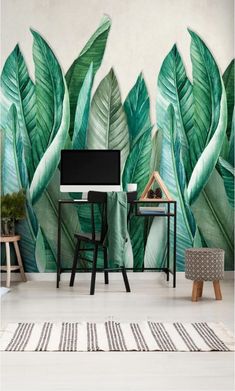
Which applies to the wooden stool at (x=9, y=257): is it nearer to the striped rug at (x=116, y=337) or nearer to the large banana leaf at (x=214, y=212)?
the striped rug at (x=116, y=337)

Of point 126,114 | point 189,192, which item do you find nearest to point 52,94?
point 126,114

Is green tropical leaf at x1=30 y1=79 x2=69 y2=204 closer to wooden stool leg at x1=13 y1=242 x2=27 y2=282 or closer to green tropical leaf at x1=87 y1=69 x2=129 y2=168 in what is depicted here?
green tropical leaf at x1=87 y1=69 x2=129 y2=168

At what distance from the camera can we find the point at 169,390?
119 inches

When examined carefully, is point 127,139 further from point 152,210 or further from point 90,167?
point 152,210

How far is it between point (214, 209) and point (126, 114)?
120 centimetres

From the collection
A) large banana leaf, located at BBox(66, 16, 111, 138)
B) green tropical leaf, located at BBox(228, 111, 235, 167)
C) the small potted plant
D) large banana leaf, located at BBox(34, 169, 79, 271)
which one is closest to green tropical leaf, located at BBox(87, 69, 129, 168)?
large banana leaf, located at BBox(66, 16, 111, 138)

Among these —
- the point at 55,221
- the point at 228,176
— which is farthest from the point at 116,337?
the point at 228,176

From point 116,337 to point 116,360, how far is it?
0.43 meters

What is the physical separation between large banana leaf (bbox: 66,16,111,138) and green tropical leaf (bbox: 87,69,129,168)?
0.17m

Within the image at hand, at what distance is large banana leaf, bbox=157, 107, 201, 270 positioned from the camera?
6090 millimetres

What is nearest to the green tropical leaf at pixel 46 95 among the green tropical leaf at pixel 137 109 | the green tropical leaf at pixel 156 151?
the green tropical leaf at pixel 137 109

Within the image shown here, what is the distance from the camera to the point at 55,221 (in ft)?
19.7

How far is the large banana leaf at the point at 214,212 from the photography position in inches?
241

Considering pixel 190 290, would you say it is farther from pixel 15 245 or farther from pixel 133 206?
pixel 15 245
